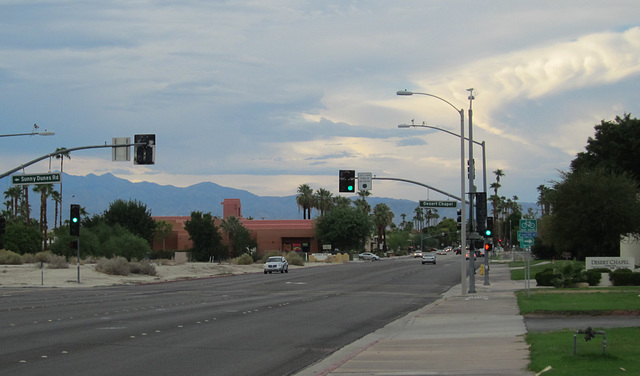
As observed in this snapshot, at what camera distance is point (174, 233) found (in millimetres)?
120125

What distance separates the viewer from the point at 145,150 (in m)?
28.1

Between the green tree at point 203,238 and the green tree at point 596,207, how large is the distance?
56.1m

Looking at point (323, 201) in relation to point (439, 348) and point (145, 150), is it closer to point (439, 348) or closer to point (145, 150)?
point (145, 150)

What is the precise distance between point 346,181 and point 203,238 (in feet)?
223

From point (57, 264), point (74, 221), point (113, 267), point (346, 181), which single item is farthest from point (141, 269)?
point (346, 181)

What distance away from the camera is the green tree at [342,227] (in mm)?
120688

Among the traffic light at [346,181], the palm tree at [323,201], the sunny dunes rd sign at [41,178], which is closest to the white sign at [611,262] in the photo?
the traffic light at [346,181]

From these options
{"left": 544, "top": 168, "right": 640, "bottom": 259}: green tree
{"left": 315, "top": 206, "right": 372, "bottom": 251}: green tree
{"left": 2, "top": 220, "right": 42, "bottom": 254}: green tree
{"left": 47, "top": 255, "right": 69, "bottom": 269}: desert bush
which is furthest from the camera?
{"left": 315, "top": 206, "right": 372, "bottom": 251}: green tree

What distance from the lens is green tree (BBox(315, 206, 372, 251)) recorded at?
121m

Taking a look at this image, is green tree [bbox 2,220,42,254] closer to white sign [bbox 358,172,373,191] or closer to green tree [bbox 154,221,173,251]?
green tree [bbox 154,221,173,251]

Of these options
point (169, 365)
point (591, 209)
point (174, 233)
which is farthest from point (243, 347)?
point (174, 233)

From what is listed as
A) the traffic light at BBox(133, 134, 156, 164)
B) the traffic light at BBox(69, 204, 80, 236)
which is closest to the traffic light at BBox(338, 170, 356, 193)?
the traffic light at BBox(133, 134, 156, 164)

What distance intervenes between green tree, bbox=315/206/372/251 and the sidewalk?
97.6 metres

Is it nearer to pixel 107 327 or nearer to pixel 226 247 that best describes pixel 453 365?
pixel 107 327
